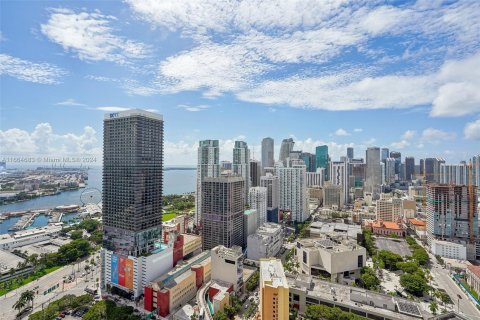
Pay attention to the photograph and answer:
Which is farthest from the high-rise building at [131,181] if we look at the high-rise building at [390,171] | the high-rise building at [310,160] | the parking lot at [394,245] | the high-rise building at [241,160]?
the high-rise building at [390,171]

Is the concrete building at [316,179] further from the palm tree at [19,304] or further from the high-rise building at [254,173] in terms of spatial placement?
the palm tree at [19,304]

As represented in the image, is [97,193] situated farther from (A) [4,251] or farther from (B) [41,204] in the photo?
(A) [4,251]

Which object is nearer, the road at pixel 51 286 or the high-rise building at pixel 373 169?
the road at pixel 51 286

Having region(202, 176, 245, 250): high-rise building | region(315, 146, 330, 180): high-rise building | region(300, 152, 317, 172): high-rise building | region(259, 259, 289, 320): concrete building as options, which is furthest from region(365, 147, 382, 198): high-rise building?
region(259, 259, 289, 320): concrete building

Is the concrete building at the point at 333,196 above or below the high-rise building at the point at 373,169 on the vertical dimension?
below

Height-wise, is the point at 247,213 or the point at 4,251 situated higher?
the point at 247,213

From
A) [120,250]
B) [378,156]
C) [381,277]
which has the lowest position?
[381,277]

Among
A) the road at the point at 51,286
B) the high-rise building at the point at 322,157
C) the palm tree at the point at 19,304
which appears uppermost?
the high-rise building at the point at 322,157

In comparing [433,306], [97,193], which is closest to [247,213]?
[433,306]
